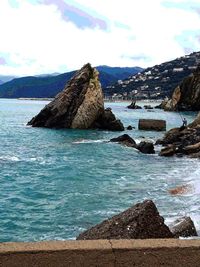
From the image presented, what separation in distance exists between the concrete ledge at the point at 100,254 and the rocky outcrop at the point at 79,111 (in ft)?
191

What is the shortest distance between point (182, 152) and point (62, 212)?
20.0 m

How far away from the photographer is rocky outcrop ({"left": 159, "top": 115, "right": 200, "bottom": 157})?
36.5 metres

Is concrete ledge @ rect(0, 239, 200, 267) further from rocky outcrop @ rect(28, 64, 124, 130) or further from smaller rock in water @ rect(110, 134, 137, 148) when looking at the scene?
rocky outcrop @ rect(28, 64, 124, 130)

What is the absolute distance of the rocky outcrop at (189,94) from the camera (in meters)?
130

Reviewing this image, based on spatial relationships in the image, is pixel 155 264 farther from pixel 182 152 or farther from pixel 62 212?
pixel 182 152

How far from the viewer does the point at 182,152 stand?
3666 cm

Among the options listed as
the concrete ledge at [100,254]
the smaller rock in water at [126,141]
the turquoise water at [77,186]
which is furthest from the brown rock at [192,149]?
the concrete ledge at [100,254]

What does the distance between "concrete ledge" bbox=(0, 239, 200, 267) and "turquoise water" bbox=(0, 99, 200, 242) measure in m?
8.42

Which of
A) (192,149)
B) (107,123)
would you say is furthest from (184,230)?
(107,123)

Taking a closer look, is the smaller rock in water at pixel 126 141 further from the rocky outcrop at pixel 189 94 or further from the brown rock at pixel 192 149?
the rocky outcrop at pixel 189 94

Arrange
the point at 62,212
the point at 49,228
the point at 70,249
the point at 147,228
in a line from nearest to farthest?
the point at 70,249 < the point at 147,228 < the point at 49,228 < the point at 62,212

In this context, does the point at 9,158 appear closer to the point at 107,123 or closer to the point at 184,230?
the point at 184,230

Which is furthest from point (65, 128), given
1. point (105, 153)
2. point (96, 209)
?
point (96, 209)

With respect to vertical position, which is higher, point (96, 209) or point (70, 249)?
point (70, 249)
